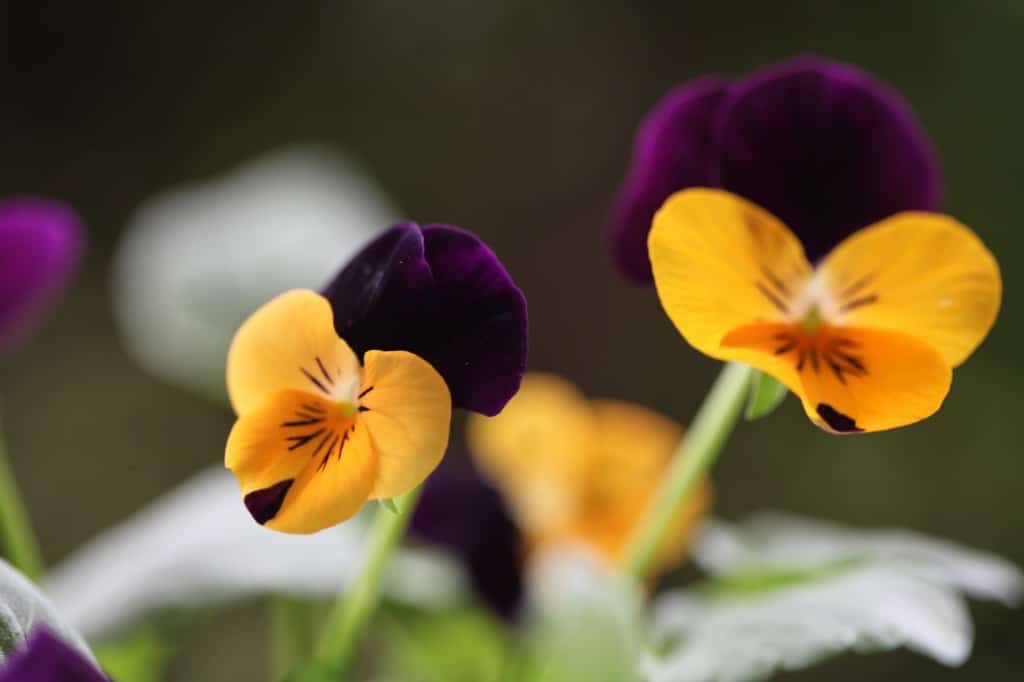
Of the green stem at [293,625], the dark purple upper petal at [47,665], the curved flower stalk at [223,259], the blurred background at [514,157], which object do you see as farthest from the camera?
the blurred background at [514,157]

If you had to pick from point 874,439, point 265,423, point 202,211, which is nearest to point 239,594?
point 265,423

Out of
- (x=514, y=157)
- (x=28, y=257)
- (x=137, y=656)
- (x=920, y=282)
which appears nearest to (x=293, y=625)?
(x=137, y=656)

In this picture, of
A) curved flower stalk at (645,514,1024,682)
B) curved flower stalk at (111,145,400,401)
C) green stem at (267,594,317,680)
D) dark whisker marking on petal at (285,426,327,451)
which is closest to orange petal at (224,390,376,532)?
dark whisker marking on petal at (285,426,327,451)

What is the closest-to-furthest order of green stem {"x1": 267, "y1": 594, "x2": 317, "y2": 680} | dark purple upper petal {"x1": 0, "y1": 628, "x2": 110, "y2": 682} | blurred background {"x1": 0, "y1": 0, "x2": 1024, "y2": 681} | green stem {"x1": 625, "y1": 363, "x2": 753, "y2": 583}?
dark purple upper petal {"x1": 0, "y1": 628, "x2": 110, "y2": 682} < green stem {"x1": 625, "y1": 363, "x2": 753, "y2": 583} < green stem {"x1": 267, "y1": 594, "x2": 317, "y2": 680} < blurred background {"x1": 0, "y1": 0, "x2": 1024, "y2": 681}

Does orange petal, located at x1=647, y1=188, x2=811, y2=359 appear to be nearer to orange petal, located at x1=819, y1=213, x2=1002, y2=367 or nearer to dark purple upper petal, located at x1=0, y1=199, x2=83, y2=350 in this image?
orange petal, located at x1=819, y1=213, x2=1002, y2=367

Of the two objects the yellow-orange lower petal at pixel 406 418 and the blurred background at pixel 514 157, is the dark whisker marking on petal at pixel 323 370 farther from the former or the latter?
the blurred background at pixel 514 157

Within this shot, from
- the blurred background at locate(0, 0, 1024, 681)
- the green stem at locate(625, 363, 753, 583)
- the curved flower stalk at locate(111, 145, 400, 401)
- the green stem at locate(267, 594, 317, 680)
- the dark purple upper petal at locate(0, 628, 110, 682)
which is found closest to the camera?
the dark purple upper petal at locate(0, 628, 110, 682)

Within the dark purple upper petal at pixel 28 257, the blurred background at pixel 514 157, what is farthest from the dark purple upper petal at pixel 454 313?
the blurred background at pixel 514 157
